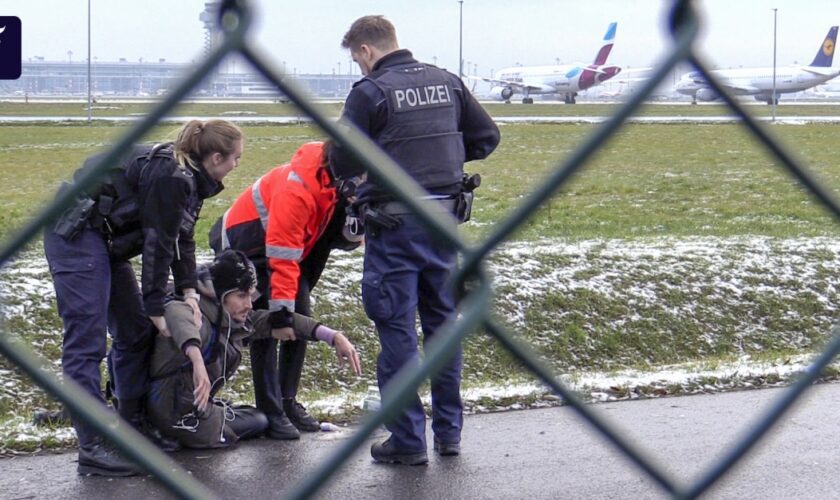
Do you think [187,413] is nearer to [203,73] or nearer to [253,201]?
[253,201]

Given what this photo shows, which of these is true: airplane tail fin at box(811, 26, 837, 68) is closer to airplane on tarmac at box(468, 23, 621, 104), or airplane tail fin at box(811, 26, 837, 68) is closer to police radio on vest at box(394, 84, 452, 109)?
police radio on vest at box(394, 84, 452, 109)

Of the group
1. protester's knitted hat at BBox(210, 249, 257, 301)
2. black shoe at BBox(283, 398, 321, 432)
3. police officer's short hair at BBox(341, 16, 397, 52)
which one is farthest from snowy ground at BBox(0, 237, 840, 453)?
police officer's short hair at BBox(341, 16, 397, 52)

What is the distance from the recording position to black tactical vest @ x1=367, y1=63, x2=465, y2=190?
4270mm

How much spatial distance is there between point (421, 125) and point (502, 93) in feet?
222

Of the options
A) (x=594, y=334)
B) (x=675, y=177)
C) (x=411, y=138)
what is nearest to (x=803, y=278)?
(x=594, y=334)

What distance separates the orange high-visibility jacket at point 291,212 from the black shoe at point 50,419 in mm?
1178

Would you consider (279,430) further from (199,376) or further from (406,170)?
(406,170)

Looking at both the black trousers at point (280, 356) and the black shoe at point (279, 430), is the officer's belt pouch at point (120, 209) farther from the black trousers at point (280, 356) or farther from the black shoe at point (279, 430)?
the black shoe at point (279, 430)

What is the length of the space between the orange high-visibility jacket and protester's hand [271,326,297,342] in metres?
0.08

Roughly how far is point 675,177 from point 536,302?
29.3ft

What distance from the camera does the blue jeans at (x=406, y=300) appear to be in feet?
14.4

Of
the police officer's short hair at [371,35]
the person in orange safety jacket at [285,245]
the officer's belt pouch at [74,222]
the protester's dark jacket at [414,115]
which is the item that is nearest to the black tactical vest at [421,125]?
the protester's dark jacket at [414,115]

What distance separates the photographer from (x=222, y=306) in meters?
4.74

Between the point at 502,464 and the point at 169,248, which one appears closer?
the point at 169,248
